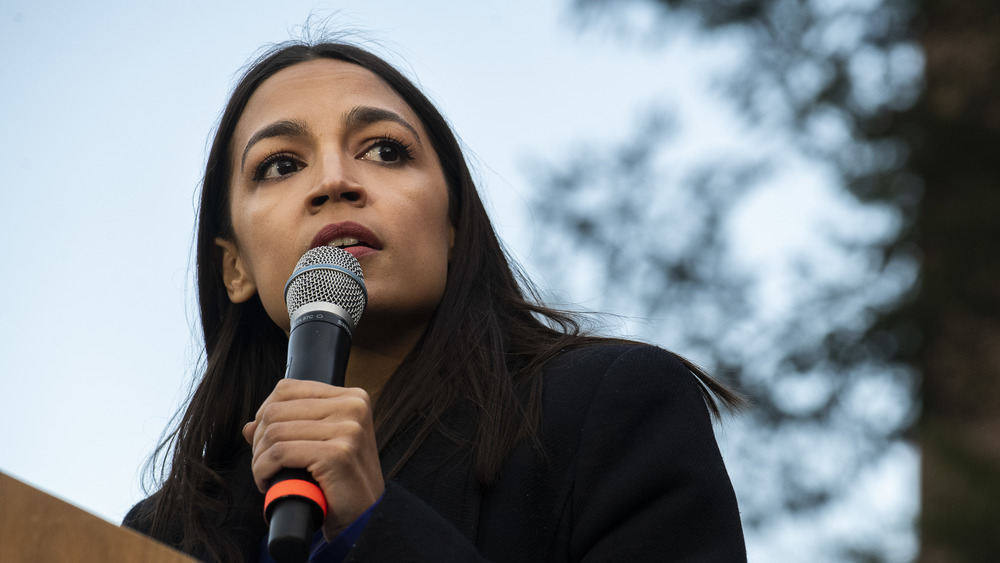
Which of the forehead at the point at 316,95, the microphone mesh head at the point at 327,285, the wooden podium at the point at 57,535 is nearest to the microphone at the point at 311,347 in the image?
the microphone mesh head at the point at 327,285

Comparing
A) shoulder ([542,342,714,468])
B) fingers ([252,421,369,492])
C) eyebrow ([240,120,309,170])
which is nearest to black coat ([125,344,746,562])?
shoulder ([542,342,714,468])

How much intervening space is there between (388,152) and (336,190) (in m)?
0.33

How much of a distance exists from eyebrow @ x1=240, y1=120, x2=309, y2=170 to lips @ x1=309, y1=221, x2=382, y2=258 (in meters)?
0.40

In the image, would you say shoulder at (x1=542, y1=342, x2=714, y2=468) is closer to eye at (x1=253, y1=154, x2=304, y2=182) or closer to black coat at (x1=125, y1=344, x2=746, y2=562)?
black coat at (x1=125, y1=344, x2=746, y2=562)

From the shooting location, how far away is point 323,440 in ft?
6.22

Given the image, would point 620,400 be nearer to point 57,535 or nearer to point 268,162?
point 268,162

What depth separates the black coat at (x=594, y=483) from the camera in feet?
7.24

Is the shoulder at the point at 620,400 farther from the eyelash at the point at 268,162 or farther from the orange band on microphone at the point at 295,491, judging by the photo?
the eyelash at the point at 268,162

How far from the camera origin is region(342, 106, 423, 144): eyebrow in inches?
123

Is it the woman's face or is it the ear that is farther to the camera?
the ear

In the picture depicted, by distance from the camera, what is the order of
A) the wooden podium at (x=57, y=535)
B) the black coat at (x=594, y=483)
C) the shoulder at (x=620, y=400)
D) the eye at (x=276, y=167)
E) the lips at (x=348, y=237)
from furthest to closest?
the eye at (x=276, y=167), the lips at (x=348, y=237), the shoulder at (x=620, y=400), the black coat at (x=594, y=483), the wooden podium at (x=57, y=535)

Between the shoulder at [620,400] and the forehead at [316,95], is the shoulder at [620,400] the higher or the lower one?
the lower one

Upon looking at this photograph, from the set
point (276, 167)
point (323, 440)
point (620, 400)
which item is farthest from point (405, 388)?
point (323, 440)

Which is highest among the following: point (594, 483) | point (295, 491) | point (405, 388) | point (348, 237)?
point (348, 237)
